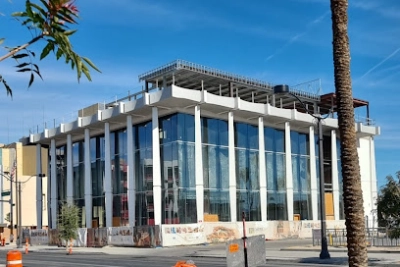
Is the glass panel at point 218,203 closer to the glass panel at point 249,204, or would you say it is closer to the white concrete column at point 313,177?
the glass panel at point 249,204

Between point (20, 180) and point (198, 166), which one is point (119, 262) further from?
point (20, 180)

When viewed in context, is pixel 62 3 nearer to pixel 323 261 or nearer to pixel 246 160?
pixel 323 261

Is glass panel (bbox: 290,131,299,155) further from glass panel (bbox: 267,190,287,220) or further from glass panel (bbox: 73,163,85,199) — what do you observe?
glass panel (bbox: 73,163,85,199)

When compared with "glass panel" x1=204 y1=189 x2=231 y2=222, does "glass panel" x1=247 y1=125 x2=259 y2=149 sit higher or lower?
higher

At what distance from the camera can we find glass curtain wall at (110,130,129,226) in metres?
51.4

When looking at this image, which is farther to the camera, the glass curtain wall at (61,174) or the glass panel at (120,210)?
the glass curtain wall at (61,174)

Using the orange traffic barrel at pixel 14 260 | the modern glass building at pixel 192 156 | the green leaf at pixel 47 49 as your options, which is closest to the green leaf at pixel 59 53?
the green leaf at pixel 47 49

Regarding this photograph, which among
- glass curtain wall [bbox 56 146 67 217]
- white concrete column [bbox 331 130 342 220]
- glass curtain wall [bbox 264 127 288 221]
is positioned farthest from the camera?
glass curtain wall [bbox 56 146 67 217]

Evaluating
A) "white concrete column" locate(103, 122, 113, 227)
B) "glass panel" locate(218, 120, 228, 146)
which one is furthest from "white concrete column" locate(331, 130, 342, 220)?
"white concrete column" locate(103, 122, 113, 227)

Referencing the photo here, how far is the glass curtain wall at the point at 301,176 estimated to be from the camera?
57031 mm

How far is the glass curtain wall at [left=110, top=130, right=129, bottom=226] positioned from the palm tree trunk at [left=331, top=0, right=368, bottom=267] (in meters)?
43.9

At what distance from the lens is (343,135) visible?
767cm

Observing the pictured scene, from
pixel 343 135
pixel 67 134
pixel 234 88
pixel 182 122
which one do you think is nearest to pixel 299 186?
pixel 234 88

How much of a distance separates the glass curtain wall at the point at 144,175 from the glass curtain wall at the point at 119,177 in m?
1.70
